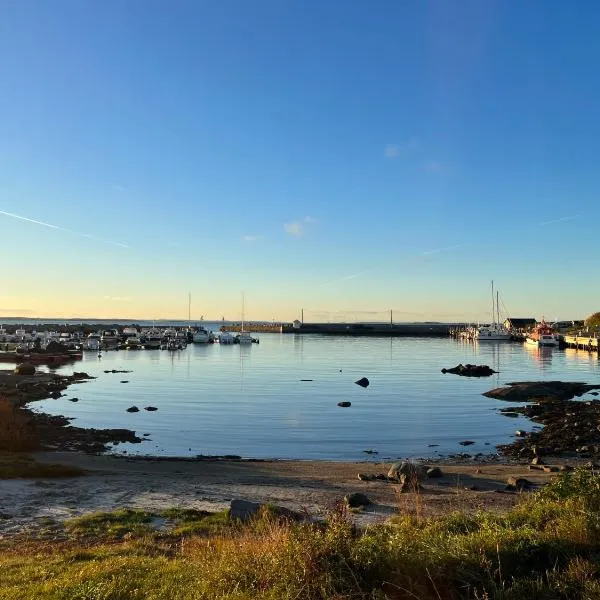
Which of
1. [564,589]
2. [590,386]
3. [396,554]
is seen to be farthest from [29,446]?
[590,386]

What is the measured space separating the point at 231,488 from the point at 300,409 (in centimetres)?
2355

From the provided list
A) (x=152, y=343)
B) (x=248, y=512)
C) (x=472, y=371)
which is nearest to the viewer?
(x=248, y=512)

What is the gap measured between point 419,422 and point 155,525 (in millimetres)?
25785

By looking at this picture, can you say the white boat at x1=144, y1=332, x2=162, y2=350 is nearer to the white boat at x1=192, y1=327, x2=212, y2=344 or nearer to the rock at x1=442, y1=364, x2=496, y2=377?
the white boat at x1=192, y1=327, x2=212, y2=344

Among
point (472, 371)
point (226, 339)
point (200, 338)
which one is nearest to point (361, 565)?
point (472, 371)

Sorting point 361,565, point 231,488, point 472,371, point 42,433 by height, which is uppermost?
point 361,565

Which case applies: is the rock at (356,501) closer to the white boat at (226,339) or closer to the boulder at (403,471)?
the boulder at (403,471)

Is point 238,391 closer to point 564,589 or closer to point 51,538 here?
point 51,538

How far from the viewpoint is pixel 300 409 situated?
4284cm

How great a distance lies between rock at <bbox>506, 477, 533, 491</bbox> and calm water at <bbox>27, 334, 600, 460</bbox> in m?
8.73

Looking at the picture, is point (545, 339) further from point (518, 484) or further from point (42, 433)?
point (518, 484)

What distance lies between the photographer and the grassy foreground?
22.5 ft

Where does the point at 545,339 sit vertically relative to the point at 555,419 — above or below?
above

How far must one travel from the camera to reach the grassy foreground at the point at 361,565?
22.5ft
